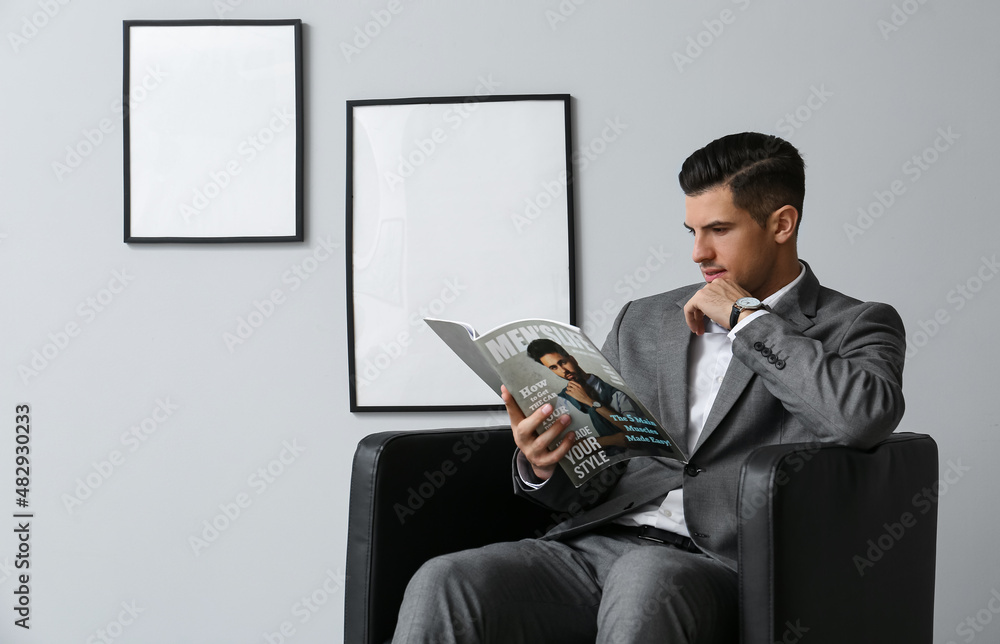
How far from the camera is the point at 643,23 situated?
224 cm

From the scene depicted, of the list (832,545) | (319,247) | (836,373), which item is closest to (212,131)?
(319,247)

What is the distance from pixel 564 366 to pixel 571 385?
35mm

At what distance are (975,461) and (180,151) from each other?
93.8 inches

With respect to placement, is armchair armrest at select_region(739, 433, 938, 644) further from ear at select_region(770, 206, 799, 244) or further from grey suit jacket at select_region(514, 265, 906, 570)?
ear at select_region(770, 206, 799, 244)

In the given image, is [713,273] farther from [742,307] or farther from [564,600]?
[564,600]

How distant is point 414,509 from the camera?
4.55ft

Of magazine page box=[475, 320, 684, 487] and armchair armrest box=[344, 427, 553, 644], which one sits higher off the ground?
magazine page box=[475, 320, 684, 487]

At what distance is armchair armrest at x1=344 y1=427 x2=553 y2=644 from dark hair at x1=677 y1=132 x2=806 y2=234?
614mm

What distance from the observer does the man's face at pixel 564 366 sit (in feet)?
3.95

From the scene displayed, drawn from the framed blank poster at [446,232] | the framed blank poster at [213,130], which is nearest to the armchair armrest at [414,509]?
the framed blank poster at [446,232]

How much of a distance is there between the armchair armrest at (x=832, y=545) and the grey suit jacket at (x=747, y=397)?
3.5 inches

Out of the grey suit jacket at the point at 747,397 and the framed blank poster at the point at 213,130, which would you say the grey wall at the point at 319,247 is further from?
the grey suit jacket at the point at 747,397

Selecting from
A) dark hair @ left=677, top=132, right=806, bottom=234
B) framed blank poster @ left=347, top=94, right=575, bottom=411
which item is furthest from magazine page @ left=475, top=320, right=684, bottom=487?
framed blank poster @ left=347, top=94, right=575, bottom=411

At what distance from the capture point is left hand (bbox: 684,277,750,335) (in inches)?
53.9
